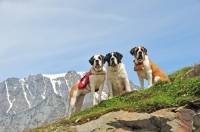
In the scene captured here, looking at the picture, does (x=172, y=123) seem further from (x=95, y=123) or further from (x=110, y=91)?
(x=110, y=91)

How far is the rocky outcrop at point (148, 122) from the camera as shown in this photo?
41.1 ft

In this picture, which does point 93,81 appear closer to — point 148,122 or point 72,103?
point 72,103

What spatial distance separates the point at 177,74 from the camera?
848 inches

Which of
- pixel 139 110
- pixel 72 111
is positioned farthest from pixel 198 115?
pixel 72 111

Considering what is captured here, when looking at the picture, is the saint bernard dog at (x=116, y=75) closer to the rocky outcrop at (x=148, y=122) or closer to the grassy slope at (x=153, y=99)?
the grassy slope at (x=153, y=99)

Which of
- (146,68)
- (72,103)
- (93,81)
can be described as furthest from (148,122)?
(72,103)

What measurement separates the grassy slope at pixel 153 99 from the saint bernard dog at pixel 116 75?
1478 millimetres

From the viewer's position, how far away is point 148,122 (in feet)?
41.9

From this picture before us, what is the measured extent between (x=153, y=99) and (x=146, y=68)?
362 cm

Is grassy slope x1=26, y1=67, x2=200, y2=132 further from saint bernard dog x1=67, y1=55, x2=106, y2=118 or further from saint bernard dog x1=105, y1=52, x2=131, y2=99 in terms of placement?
saint bernard dog x1=67, y1=55, x2=106, y2=118

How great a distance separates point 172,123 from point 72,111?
25.9 ft

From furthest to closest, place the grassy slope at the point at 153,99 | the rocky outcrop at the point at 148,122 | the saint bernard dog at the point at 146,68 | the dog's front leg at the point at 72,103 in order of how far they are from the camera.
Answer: the dog's front leg at the point at 72,103, the saint bernard dog at the point at 146,68, the grassy slope at the point at 153,99, the rocky outcrop at the point at 148,122

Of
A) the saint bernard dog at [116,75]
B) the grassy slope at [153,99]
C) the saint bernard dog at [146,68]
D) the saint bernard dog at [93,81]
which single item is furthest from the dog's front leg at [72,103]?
the saint bernard dog at [146,68]

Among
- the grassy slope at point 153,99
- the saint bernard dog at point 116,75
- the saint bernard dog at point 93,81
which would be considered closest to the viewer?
the grassy slope at point 153,99
